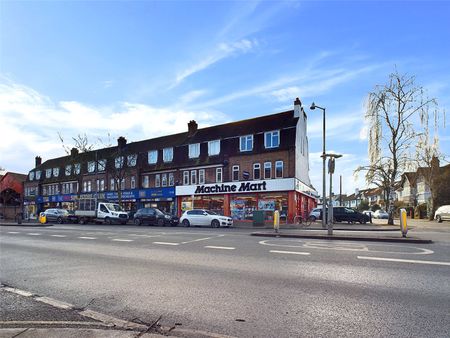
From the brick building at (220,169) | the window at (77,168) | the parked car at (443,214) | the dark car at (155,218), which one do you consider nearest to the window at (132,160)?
the brick building at (220,169)

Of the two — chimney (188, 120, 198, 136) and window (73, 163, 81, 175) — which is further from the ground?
chimney (188, 120, 198, 136)

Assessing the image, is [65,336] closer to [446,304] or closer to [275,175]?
[446,304]

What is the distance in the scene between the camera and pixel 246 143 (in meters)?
36.7

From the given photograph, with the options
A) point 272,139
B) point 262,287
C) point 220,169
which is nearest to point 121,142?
point 220,169

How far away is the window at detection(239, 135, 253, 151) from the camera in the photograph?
119 ft

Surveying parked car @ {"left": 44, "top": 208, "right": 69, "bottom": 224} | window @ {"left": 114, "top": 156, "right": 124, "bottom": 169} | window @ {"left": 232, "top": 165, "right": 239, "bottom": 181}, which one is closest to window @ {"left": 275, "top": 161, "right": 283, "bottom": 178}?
window @ {"left": 232, "top": 165, "right": 239, "bottom": 181}

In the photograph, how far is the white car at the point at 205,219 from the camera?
28.1 meters

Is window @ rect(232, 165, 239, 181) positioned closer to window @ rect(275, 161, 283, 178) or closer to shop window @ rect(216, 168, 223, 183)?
shop window @ rect(216, 168, 223, 183)

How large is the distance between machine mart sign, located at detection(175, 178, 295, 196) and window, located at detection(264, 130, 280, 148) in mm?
3649

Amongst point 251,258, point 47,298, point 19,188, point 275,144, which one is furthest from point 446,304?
point 19,188

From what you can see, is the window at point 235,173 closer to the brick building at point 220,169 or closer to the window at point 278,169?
the brick building at point 220,169

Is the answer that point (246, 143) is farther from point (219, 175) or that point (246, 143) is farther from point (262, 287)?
point (262, 287)

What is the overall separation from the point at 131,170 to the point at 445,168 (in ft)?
149

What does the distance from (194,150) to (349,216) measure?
61.2 ft
